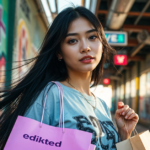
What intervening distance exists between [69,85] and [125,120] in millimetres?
425

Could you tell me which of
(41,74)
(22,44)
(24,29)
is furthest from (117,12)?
(41,74)

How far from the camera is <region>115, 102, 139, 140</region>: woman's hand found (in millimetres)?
1320

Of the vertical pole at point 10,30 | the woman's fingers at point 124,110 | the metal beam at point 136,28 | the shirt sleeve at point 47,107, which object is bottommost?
the woman's fingers at point 124,110

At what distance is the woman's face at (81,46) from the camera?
1.20m

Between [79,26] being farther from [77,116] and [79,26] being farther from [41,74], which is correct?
[77,116]

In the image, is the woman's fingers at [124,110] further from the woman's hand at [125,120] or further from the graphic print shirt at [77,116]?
the graphic print shirt at [77,116]

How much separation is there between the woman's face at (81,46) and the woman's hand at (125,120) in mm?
332

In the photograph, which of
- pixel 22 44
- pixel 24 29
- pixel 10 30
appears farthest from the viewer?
pixel 24 29

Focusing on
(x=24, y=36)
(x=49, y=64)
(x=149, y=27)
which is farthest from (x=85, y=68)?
(x=149, y=27)

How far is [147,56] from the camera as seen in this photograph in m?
11.3

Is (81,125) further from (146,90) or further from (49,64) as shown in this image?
(146,90)

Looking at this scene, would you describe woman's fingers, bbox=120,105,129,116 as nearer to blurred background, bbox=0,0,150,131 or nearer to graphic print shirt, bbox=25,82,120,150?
graphic print shirt, bbox=25,82,120,150

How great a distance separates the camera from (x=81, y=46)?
3.92 ft

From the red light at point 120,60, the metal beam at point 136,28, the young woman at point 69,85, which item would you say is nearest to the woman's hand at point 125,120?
the young woman at point 69,85
